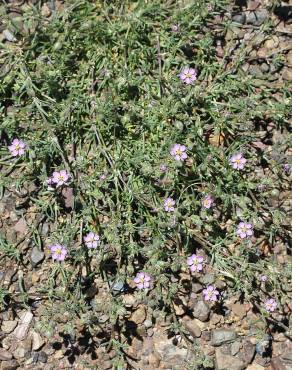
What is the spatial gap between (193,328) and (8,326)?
1.50m

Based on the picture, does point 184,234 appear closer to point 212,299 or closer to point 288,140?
point 212,299

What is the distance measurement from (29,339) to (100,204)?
1.23m

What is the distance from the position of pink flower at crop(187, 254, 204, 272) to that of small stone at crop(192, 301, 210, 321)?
17.2 inches

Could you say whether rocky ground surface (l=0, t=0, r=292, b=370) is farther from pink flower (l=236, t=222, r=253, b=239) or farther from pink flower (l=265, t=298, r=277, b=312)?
pink flower (l=236, t=222, r=253, b=239)

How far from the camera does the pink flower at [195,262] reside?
184 inches

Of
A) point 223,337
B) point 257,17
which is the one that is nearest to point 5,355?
point 223,337

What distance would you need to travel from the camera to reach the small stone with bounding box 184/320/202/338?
497 centimetres

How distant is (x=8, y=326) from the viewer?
491cm

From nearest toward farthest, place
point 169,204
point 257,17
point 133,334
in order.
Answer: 1. point 169,204
2. point 133,334
3. point 257,17

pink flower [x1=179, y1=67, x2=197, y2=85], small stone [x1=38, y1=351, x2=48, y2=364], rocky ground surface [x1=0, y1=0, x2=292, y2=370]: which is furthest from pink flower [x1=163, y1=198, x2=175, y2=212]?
small stone [x1=38, y1=351, x2=48, y2=364]

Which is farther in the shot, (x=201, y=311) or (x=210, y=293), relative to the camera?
(x=201, y=311)

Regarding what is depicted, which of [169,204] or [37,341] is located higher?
[169,204]

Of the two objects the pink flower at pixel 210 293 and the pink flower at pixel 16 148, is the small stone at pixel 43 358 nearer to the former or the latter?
the pink flower at pixel 210 293

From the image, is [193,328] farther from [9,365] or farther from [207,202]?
[9,365]
